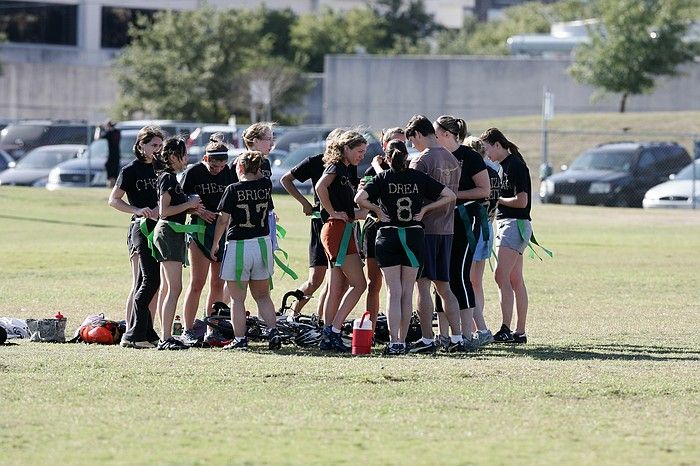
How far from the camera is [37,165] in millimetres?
39250

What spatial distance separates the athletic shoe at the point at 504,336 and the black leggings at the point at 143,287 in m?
3.07

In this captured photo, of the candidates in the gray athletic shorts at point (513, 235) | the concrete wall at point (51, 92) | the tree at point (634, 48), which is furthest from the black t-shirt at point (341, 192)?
the concrete wall at point (51, 92)

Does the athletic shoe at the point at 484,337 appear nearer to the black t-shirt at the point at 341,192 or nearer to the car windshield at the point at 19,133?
the black t-shirt at the point at 341,192

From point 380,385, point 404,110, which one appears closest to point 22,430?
point 380,385

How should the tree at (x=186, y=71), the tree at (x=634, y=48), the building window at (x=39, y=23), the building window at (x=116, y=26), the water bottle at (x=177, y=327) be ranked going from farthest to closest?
the building window at (x=116, y=26)
the building window at (x=39, y=23)
the tree at (x=186, y=71)
the tree at (x=634, y=48)
the water bottle at (x=177, y=327)

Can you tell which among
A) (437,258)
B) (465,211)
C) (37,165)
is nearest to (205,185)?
(437,258)

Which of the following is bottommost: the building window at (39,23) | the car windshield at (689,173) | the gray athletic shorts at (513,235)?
the car windshield at (689,173)

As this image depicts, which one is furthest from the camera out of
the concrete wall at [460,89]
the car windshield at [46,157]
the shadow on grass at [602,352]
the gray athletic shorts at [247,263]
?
the concrete wall at [460,89]

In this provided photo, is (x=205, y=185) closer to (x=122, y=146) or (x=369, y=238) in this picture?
(x=369, y=238)

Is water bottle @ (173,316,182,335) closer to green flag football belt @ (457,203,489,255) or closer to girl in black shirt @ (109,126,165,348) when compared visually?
girl in black shirt @ (109,126,165,348)

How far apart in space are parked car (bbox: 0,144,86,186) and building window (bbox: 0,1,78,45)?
3998 cm

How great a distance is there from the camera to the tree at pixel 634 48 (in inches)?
1967

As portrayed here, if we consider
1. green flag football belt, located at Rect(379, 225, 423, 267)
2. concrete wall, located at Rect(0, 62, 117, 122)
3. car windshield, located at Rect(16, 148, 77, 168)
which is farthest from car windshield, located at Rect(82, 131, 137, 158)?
concrete wall, located at Rect(0, 62, 117, 122)

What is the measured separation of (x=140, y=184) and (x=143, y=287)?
86cm
